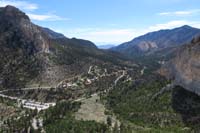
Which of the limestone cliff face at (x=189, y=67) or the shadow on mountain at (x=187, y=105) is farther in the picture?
the limestone cliff face at (x=189, y=67)

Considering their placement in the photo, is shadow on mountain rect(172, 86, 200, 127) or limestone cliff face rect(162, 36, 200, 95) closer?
shadow on mountain rect(172, 86, 200, 127)

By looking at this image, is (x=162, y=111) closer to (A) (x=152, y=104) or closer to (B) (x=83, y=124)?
(A) (x=152, y=104)

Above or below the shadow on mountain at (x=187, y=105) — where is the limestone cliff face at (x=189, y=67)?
above

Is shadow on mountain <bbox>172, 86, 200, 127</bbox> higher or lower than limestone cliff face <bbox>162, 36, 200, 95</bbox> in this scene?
lower

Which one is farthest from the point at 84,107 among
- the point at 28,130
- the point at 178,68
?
the point at 178,68
